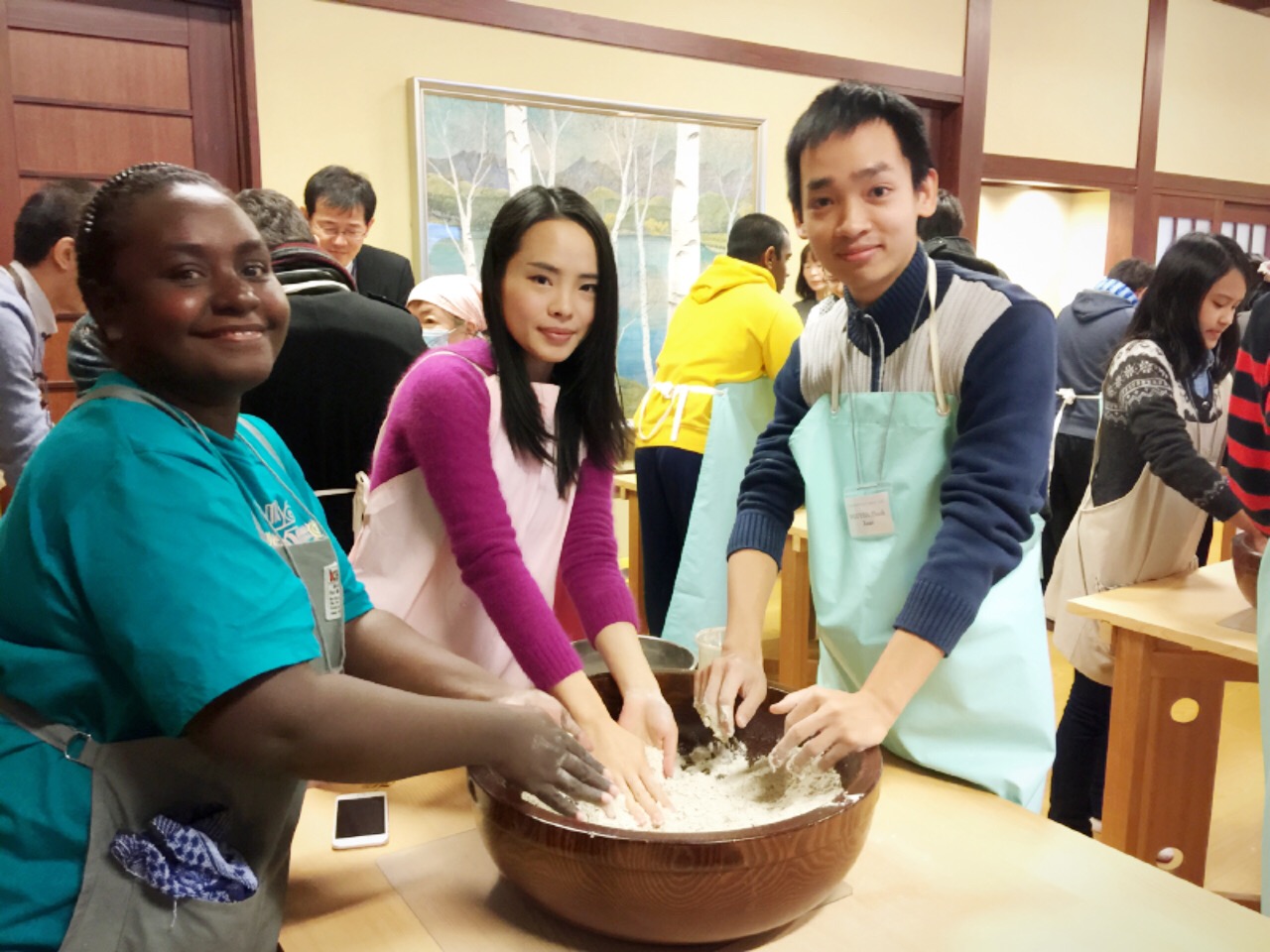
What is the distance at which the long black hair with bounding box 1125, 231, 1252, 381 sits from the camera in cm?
227

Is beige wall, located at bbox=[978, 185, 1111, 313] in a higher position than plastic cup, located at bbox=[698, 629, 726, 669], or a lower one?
higher

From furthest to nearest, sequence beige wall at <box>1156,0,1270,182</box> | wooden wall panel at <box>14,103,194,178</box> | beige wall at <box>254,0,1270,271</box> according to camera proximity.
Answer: beige wall at <box>1156,0,1270,182</box>
beige wall at <box>254,0,1270,271</box>
wooden wall panel at <box>14,103,194,178</box>

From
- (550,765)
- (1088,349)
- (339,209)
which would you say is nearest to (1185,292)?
(1088,349)

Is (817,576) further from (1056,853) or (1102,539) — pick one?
(1102,539)

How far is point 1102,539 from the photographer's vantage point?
7.46ft

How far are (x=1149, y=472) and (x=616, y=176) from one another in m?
2.55

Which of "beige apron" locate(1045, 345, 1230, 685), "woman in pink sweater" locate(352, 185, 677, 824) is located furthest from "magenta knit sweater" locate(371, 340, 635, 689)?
"beige apron" locate(1045, 345, 1230, 685)

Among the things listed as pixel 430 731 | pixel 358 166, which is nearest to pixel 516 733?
pixel 430 731

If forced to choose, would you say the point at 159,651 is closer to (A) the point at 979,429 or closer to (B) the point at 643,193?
(A) the point at 979,429

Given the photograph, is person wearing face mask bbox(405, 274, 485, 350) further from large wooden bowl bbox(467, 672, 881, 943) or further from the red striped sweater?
large wooden bowl bbox(467, 672, 881, 943)

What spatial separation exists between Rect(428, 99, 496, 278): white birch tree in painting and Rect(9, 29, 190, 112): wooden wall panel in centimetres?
88

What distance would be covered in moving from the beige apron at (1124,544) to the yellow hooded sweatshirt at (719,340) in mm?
907

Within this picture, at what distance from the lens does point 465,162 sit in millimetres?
3705

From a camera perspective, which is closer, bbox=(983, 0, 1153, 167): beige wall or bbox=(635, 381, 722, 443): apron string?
bbox=(635, 381, 722, 443): apron string
